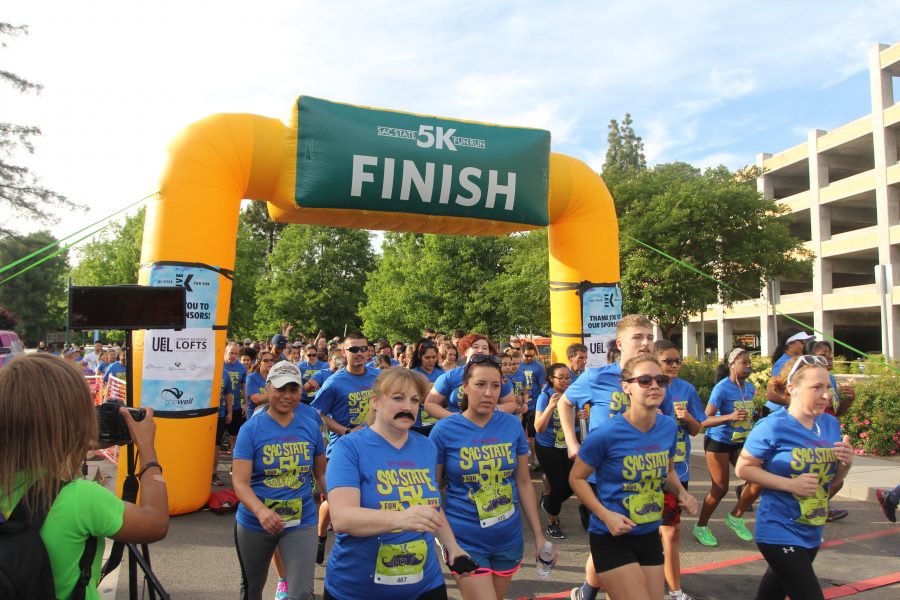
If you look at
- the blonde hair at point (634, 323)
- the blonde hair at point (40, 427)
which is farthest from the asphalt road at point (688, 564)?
the blonde hair at point (40, 427)

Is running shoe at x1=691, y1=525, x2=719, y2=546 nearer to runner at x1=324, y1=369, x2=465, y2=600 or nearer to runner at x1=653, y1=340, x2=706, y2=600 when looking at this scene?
runner at x1=653, y1=340, x2=706, y2=600

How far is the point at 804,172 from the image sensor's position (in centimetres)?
4484

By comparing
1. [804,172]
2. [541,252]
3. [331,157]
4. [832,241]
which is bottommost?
[331,157]

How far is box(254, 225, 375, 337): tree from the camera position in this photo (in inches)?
1660

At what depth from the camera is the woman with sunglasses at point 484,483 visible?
3475 millimetres

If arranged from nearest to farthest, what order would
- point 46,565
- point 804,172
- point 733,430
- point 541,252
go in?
point 46,565 → point 733,430 → point 541,252 → point 804,172

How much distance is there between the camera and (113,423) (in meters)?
2.50

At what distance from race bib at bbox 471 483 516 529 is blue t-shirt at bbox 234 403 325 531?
3.99 ft

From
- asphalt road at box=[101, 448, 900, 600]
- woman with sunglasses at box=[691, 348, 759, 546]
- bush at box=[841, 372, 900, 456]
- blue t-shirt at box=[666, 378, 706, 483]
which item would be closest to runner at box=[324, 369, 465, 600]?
asphalt road at box=[101, 448, 900, 600]

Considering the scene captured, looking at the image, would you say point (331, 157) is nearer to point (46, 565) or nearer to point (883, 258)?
point (46, 565)

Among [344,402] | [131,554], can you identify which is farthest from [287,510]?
[344,402]

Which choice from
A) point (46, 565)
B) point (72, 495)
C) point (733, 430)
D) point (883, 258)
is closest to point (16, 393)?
point (72, 495)

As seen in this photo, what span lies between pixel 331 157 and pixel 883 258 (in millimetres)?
37454

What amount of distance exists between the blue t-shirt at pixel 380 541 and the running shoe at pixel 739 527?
176 inches
